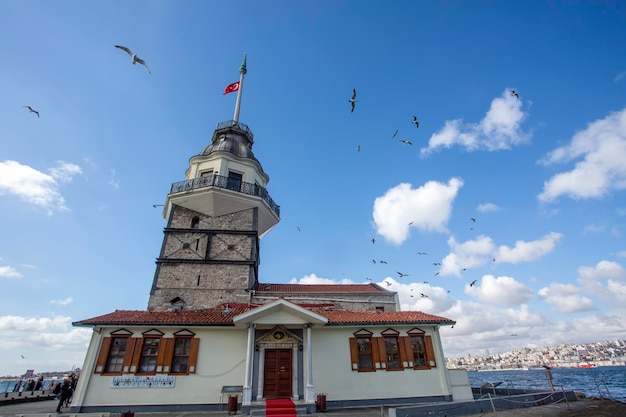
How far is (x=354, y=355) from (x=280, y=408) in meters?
4.07

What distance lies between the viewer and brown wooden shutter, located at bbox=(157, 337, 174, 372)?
13.5 m

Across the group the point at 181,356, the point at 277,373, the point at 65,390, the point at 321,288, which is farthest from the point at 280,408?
the point at 65,390

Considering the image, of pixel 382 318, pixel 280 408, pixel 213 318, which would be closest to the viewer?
pixel 280 408

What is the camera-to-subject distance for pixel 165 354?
13680mm

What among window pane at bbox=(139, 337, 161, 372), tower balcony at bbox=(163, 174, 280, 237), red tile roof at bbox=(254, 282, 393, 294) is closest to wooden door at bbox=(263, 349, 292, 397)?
window pane at bbox=(139, 337, 161, 372)

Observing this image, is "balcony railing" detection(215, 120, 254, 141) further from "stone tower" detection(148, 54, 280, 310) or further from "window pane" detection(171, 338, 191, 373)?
"window pane" detection(171, 338, 191, 373)

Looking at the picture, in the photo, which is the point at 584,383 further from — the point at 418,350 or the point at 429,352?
the point at 418,350

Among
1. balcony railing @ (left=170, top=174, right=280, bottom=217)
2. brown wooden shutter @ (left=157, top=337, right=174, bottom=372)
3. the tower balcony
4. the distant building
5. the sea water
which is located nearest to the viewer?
the distant building

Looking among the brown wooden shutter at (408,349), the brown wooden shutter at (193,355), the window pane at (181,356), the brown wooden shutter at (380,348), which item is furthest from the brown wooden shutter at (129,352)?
the brown wooden shutter at (408,349)

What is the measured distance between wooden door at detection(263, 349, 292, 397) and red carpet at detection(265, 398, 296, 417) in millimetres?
447

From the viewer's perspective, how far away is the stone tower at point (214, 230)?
757 inches

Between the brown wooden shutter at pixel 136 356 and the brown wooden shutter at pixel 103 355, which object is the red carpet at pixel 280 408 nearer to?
the brown wooden shutter at pixel 136 356

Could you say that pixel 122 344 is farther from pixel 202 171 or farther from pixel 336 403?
pixel 202 171

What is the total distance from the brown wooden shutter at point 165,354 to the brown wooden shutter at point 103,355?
2.25 m
